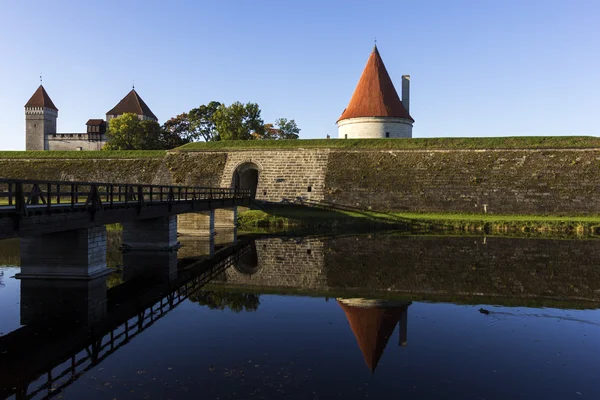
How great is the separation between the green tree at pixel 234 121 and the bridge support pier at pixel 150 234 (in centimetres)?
3936

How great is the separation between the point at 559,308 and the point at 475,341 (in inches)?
162

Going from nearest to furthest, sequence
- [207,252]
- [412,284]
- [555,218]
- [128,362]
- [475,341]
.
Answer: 1. [128,362]
2. [475,341]
3. [412,284]
4. [207,252]
5. [555,218]

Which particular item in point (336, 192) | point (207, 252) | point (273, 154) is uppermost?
point (273, 154)

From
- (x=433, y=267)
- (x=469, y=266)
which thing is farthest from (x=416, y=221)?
(x=433, y=267)

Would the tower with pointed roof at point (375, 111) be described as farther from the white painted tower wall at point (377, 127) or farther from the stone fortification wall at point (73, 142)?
the stone fortification wall at point (73, 142)

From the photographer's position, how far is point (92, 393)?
7.02 metres

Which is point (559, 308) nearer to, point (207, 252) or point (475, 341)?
point (475, 341)

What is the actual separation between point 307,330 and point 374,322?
171cm

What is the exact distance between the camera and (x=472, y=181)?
34.3 metres

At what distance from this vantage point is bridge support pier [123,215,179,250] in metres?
20.1

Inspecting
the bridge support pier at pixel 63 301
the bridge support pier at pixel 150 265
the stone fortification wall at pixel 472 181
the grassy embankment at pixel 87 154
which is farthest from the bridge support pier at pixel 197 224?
the grassy embankment at pixel 87 154

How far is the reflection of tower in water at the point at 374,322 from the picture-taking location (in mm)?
9172

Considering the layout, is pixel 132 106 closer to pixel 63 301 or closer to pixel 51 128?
pixel 51 128

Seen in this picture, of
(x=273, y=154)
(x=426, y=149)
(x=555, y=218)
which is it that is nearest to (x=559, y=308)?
(x=555, y=218)
